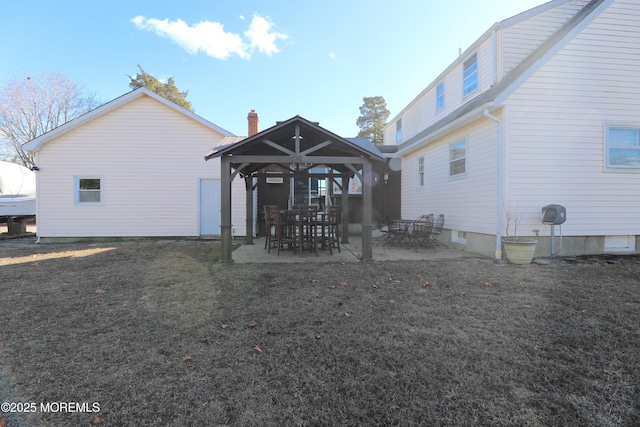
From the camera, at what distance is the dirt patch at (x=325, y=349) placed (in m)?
1.88

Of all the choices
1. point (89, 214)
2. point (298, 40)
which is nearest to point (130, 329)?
point (89, 214)

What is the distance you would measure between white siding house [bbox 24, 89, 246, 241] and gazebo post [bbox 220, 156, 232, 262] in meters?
4.86

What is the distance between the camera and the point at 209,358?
247cm

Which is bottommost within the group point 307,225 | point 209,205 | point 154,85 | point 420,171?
point 307,225

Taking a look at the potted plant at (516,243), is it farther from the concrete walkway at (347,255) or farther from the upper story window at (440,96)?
the upper story window at (440,96)

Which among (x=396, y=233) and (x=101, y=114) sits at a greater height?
(x=101, y=114)

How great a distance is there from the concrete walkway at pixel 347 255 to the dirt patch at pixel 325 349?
169 cm

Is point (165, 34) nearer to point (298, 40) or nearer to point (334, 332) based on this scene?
point (298, 40)

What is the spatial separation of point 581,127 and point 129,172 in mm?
13453

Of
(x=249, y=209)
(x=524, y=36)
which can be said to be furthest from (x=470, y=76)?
(x=249, y=209)

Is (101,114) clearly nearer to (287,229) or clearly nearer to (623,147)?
(287,229)

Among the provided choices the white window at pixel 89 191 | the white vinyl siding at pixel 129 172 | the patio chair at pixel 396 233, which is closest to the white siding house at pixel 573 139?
the patio chair at pixel 396 233

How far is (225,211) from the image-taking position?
623 centimetres

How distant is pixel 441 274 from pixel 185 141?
9.65 metres
